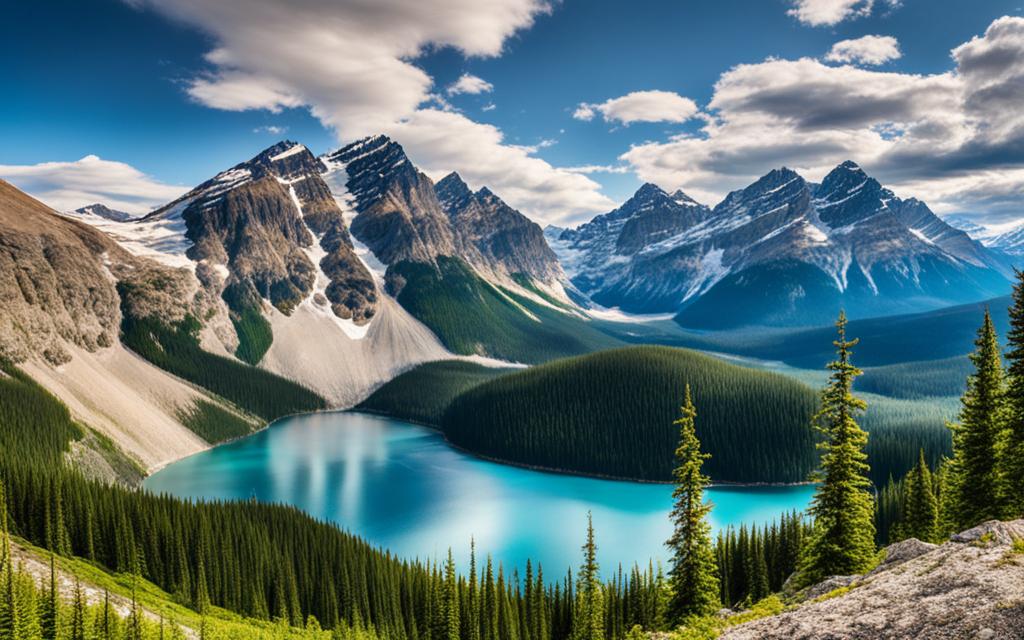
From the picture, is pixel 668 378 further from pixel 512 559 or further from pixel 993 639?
pixel 993 639

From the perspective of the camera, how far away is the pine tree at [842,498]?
31203mm

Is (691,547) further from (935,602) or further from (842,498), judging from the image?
(935,602)

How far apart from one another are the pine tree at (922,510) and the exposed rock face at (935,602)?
1061 inches

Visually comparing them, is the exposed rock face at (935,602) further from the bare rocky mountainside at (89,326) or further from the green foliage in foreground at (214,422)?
the green foliage in foreground at (214,422)

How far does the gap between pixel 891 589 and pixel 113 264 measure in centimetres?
19605

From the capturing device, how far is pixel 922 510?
46406 mm

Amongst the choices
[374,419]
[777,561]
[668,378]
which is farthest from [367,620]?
[374,419]

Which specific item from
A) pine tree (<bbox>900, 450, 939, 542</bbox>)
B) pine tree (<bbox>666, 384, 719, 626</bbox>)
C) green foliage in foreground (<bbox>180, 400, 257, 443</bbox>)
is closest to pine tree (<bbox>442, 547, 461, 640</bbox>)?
pine tree (<bbox>666, 384, 719, 626</bbox>)

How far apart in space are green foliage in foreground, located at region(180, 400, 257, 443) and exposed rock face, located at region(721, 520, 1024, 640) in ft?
472

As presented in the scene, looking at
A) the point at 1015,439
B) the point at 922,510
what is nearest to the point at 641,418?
the point at 922,510

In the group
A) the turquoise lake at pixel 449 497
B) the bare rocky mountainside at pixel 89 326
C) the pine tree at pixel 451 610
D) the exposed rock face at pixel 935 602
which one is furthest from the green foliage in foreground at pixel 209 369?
the exposed rock face at pixel 935 602

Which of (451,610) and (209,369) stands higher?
(209,369)

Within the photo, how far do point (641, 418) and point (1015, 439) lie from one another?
98126 mm

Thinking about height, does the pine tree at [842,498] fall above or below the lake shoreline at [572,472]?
above
